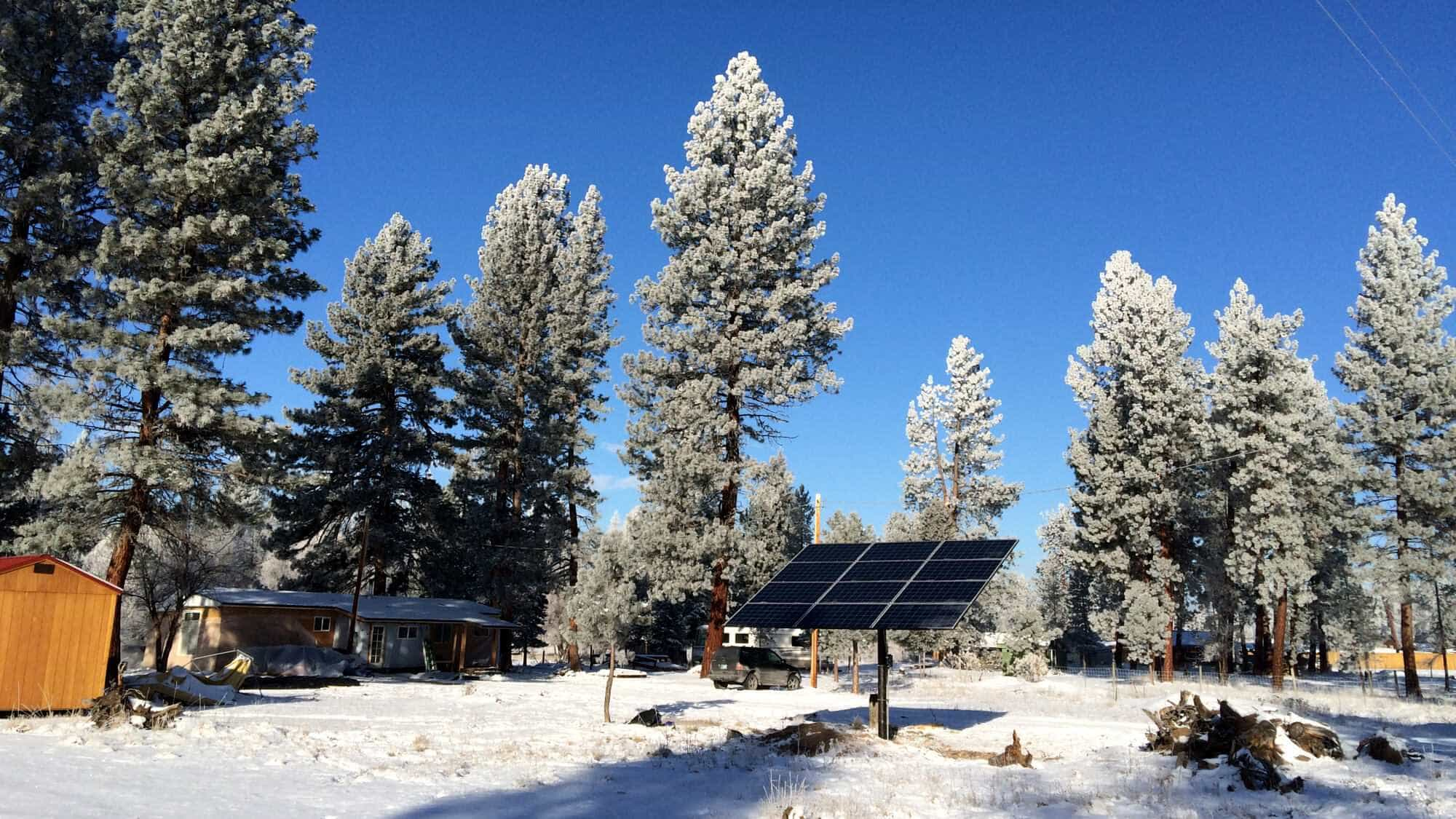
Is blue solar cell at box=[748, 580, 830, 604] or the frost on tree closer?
blue solar cell at box=[748, 580, 830, 604]

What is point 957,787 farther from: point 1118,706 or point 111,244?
point 111,244

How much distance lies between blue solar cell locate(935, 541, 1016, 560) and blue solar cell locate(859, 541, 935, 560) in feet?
1.44

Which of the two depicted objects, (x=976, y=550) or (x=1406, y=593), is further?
(x=1406, y=593)

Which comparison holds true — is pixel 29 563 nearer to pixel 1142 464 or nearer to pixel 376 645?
pixel 376 645

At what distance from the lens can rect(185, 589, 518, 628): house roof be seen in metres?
36.9

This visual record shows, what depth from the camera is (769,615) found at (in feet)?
68.6

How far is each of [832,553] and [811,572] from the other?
1.45m

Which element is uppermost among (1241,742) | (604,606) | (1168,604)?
(1168,604)

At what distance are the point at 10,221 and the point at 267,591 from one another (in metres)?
19.7

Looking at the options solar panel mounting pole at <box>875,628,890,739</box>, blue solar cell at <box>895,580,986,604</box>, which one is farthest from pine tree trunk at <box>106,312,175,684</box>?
blue solar cell at <box>895,580,986,604</box>

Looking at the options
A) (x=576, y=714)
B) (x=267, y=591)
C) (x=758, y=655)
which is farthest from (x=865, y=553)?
(x=267, y=591)

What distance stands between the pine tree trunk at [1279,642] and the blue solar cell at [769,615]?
85.4 feet

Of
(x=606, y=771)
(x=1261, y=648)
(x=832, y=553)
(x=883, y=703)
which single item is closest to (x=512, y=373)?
(x=832, y=553)

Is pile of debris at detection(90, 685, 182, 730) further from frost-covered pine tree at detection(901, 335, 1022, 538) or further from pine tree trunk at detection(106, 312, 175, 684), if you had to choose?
frost-covered pine tree at detection(901, 335, 1022, 538)
